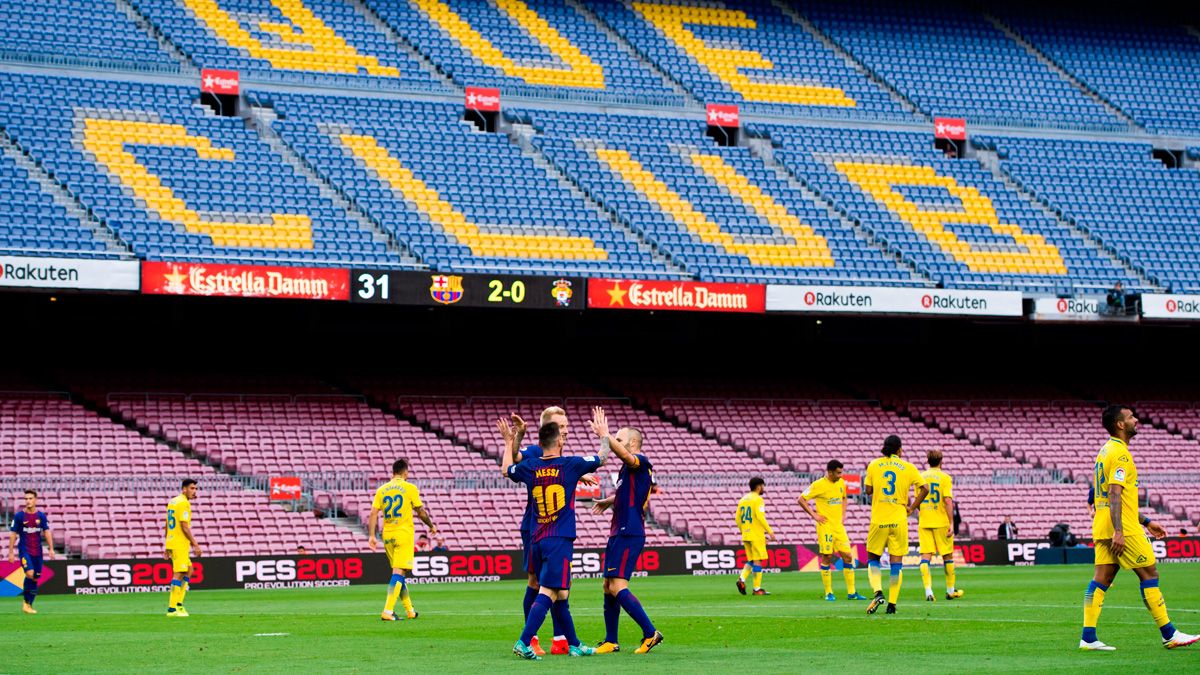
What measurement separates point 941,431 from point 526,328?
40.8 feet

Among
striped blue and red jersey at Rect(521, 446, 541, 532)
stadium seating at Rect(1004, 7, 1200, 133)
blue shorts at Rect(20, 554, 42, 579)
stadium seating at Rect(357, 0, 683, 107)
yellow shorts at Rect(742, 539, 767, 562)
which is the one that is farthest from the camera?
stadium seating at Rect(1004, 7, 1200, 133)

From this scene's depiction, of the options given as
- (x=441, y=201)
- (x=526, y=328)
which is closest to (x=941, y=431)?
(x=526, y=328)

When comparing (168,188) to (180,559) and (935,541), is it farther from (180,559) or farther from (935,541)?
(935,541)

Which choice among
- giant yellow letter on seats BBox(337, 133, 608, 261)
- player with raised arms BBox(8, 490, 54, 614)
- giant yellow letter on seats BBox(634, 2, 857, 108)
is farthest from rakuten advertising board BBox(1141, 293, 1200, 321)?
player with raised arms BBox(8, 490, 54, 614)

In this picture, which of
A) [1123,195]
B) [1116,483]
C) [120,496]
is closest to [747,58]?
[1123,195]

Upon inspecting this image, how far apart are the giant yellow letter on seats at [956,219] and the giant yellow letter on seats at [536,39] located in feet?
29.5

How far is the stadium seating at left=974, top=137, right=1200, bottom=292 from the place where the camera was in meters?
49.3

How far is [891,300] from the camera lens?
143 feet

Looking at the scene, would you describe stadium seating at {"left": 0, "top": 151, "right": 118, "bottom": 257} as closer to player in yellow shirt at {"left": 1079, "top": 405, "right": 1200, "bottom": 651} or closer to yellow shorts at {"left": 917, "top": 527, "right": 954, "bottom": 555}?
yellow shorts at {"left": 917, "top": 527, "right": 954, "bottom": 555}

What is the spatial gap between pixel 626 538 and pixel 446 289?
24.6 meters

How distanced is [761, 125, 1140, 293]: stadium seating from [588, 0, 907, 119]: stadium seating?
1.49m

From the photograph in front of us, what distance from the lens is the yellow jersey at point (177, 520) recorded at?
24.4m

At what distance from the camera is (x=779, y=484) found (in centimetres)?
4134

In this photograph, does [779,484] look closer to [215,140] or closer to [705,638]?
[215,140]
